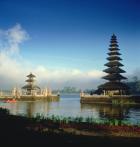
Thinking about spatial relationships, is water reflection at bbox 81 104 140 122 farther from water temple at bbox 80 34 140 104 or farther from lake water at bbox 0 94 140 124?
water temple at bbox 80 34 140 104

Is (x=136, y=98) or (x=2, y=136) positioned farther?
(x=136, y=98)

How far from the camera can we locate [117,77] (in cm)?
8100

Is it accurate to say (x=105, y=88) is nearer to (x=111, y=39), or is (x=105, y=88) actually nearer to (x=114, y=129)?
(x=111, y=39)

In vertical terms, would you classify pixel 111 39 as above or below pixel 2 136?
above

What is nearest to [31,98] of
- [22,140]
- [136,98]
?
[136,98]

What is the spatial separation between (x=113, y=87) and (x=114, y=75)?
374cm

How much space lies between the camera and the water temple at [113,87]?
7456 centimetres

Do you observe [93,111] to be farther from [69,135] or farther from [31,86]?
[31,86]

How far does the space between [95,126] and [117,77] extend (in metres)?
60.7

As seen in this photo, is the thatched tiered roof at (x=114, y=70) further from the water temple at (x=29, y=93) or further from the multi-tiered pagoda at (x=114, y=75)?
the water temple at (x=29, y=93)

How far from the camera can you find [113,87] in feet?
262

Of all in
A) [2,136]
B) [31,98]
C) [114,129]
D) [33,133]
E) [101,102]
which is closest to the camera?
[2,136]

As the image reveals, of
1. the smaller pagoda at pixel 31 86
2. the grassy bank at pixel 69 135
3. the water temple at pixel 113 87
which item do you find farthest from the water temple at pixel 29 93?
the grassy bank at pixel 69 135

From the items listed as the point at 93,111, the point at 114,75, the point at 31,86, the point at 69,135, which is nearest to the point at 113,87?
the point at 114,75
